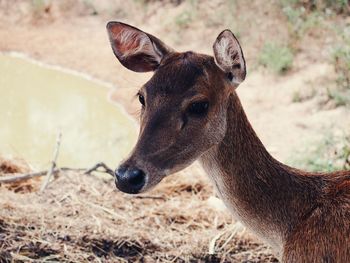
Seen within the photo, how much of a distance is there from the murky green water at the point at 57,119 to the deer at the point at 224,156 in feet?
15.4

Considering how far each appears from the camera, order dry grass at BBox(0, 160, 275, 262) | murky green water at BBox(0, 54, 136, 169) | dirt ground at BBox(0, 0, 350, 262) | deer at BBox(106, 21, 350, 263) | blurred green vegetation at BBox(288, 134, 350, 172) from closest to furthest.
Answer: deer at BBox(106, 21, 350, 263)
dry grass at BBox(0, 160, 275, 262)
dirt ground at BBox(0, 0, 350, 262)
blurred green vegetation at BBox(288, 134, 350, 172)
murky green water at BBox(0, 54, 136, 169)

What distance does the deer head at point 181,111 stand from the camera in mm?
3666

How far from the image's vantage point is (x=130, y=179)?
11.7 ft

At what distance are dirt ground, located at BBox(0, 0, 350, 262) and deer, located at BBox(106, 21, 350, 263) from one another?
1.73 m

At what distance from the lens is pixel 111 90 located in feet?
35.4

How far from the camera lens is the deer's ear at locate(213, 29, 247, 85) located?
380 cm

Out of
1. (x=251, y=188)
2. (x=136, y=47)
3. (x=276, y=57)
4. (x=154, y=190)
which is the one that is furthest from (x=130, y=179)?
(x=276, y=57)

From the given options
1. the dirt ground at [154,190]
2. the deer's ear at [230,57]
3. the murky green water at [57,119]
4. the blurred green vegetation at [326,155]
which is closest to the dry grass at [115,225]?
the dirt ground at [154,190]

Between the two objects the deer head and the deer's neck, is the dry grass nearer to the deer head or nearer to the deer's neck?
the deer's neck

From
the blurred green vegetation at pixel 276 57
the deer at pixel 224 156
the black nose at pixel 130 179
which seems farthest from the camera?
the blurred green vegetation at pixel 276 57

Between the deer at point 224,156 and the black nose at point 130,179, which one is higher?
the deer at point 224,156

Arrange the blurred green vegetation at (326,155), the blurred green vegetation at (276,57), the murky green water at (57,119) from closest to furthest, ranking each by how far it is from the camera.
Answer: the blurred green vegetation at (326,155) → the murky green water at (57,119) → the blurred green vegetation at (276,57)

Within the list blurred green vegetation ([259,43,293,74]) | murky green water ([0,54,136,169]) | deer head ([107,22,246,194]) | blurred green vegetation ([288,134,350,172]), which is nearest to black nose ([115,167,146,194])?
deer head ([107,22,246,194])

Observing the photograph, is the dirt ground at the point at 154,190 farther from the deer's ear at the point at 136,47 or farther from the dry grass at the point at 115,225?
the deer's ear at the point at 136,47
